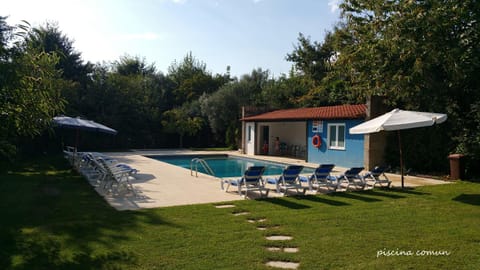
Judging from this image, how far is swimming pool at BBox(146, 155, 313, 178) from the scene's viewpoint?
18.4 metres

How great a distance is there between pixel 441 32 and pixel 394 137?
15.6 ft

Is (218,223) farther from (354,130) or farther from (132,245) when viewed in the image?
(354,130)

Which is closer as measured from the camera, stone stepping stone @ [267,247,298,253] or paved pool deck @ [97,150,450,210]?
stone stepping stone @ [267,247,298,253]

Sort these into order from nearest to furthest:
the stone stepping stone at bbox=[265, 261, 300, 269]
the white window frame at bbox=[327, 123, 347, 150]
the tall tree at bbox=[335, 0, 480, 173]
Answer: the stone stepping stone at bbox=[265, 261, 300, 269]
the tall tree at bbox=[335, 0, 480, 173]
the white window frame at bbox=[327, 123, 347, 150]

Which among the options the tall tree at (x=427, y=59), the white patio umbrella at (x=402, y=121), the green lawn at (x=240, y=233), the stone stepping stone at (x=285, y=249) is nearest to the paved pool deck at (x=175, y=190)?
the green lawn at (x=240, y=233)

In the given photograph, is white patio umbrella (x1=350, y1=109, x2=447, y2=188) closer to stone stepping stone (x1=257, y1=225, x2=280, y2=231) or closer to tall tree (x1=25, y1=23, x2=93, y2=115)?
stone stepping stone (x1=257, y1=225, x2=280, y2=231)

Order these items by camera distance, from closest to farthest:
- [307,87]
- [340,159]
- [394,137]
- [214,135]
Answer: [394,137]
[340,159]
[307,87]
[214,135]

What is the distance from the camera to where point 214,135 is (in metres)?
35.4

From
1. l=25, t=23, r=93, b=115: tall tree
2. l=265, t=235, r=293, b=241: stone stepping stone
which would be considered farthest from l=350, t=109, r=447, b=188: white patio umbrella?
l=25, t=23, r=93, b=115: tall tree

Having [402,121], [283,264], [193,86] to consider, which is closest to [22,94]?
[283,264]

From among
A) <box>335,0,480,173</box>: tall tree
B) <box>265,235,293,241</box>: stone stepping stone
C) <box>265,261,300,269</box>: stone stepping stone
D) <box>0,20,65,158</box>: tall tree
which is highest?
<box>335,0,480,173</box>: tall tree

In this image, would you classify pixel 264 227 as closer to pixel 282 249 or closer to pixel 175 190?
pixel 282 249

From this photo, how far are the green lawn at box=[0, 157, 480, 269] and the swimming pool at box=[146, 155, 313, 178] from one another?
811 centimetres

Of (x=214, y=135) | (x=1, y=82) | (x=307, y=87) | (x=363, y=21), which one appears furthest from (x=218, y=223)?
(x=214, y=135)
